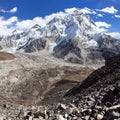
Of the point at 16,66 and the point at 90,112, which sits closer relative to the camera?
the point at 90,112

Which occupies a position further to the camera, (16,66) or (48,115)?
(16,66)

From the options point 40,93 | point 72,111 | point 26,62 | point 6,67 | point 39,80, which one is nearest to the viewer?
point 72,111

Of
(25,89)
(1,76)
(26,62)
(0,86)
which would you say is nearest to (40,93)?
(25,89)

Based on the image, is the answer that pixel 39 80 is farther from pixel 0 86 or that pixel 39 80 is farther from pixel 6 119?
pixel 6 119

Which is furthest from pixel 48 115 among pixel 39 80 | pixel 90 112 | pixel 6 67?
pixel 6 67

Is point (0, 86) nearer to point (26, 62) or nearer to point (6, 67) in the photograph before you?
point (6, 67)

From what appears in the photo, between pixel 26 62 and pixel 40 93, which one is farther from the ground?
pixel 26 62

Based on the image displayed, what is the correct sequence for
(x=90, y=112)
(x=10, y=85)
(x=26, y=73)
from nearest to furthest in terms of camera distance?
(x=90, y=112) < (x=10, y=85) < (x=26, y=73)

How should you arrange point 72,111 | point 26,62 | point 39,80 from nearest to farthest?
point 72,111
point 39,80
point 26,62

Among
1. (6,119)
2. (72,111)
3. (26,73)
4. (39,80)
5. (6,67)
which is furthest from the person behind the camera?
(6,67)
